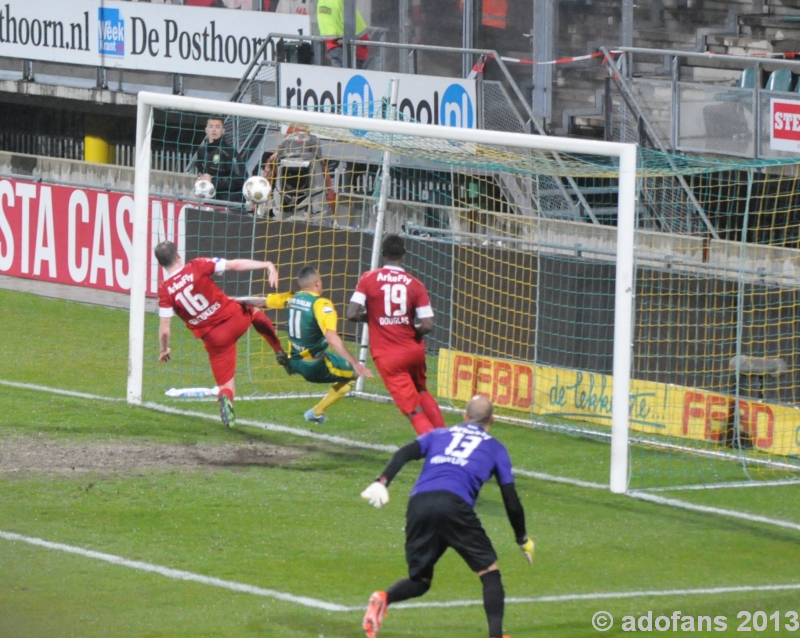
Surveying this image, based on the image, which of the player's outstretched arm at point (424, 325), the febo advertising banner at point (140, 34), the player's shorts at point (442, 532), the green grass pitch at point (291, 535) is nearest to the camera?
the player's shorts at point (442, 532)

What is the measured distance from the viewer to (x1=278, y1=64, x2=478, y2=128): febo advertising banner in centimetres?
1789

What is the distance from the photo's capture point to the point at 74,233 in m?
19.4

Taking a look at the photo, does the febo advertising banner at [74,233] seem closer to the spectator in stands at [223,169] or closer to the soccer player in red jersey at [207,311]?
the spectator in stands at [223,169]

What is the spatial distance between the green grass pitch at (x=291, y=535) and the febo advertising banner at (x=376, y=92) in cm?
543

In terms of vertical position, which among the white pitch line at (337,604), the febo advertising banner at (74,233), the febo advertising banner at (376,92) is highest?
the febo advertising banner at (376,92)

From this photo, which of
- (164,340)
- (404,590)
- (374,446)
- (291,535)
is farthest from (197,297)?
(404,590)

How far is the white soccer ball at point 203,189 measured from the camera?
56.3 feet

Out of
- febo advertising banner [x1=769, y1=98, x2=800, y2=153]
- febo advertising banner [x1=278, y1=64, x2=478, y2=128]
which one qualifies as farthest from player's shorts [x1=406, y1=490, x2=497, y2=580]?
febo advertising banner [x1=278, y1=64, x2=478, y2=128]

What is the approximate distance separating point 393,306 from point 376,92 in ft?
26.3

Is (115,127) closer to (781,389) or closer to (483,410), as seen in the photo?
(781,389)

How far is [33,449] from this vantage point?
1184 centimetres

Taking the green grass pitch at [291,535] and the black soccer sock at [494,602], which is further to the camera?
the green grass pitch at [291,535]

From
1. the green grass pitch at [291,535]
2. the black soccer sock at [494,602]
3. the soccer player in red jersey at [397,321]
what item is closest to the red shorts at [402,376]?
the soccer player in red jersey at [397,321]

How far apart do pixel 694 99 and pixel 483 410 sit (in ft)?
32.6
